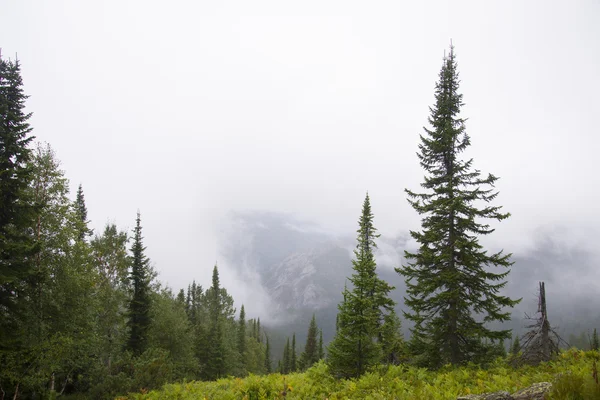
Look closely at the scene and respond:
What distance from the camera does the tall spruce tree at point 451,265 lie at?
501 inches

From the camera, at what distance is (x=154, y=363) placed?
1609 cm

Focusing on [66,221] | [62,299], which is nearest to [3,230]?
[66,221]

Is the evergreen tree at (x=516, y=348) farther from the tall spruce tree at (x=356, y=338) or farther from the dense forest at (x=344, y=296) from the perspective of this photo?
the tall spruce tree at (x=356, y=338)

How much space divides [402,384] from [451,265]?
562 cm

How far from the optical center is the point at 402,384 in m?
10.9

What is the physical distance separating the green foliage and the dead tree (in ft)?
1.45

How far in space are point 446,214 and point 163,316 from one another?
32.0 m

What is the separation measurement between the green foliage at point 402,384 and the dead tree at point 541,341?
44 centimetres

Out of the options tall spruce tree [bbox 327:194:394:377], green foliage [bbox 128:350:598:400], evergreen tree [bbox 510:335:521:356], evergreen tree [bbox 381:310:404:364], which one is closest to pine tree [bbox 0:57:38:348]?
green foliage [bbox 128:350:598:400]

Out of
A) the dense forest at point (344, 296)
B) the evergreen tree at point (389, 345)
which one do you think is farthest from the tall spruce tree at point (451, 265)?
the evergreen tree at point (389, 345)

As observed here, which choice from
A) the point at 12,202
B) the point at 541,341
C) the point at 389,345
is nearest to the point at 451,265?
the point at 541,341

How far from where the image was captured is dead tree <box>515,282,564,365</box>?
452 inches

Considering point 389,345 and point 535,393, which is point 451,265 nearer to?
point 535,393

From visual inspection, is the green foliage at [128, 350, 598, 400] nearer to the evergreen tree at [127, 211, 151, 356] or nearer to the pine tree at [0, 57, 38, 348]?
the pine tree at [0, 57, 38, 348]
